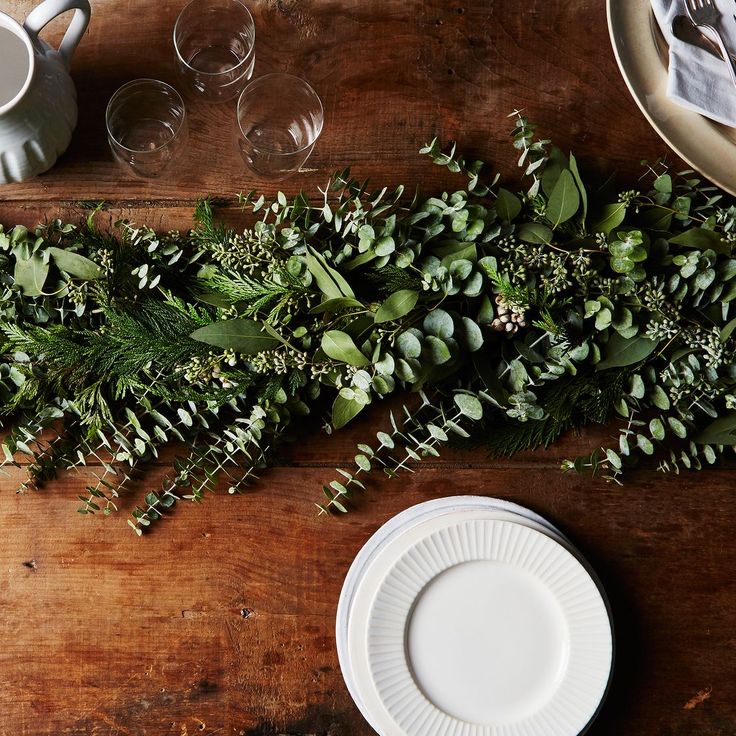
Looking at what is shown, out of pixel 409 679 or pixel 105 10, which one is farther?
pixel 105 10

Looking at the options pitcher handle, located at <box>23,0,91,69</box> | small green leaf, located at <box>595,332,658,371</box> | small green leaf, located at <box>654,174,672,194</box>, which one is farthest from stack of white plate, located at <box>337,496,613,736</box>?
pitcher handle, located at <box>23,0,91,69</box>

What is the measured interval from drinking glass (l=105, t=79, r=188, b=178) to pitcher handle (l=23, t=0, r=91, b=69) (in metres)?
0.07

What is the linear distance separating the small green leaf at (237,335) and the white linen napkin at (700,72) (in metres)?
0.51

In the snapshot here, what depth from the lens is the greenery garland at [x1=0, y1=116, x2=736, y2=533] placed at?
0.80m

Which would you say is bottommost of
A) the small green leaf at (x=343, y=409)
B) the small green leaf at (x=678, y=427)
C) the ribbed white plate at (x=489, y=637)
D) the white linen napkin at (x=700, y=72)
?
the ribbed white plate at (x=489, y=637)

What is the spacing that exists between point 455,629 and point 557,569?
14 cm

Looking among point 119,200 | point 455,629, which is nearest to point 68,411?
point 119,200

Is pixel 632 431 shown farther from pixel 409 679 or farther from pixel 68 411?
pixel 68 411

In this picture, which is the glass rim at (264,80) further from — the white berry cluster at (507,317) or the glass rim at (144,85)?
the white berry cluster at (507,317)

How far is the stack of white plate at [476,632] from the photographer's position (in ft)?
2.70

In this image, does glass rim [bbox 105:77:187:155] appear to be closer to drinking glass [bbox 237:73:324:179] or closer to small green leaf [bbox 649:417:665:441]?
drinking glass [bbox 237:73:324:179]

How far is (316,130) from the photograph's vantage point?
904 mm

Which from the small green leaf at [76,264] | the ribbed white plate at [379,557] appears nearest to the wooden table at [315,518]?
the ribbed white plate at [379,557]

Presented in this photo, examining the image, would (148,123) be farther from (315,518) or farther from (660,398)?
(660,398)
